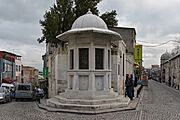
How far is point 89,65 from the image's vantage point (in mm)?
18812

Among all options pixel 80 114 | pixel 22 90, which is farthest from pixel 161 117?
pixel 22 90

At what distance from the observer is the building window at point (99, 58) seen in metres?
19.1

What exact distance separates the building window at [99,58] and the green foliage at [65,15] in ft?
30.4

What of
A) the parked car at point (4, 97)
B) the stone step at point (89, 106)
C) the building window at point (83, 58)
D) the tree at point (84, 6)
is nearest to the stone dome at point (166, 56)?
the tree at point (84, 6)

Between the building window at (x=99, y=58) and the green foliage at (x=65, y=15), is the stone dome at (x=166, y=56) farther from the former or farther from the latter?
the building window at (x=99, y=58)

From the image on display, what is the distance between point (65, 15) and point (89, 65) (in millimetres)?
10837

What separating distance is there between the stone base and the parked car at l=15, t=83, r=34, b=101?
11.4m

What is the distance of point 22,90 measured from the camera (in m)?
30.9

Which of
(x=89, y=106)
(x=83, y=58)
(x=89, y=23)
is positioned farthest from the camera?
(x=89, y=23)

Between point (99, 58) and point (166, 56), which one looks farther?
point (166, 56)

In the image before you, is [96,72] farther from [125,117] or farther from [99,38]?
[125,117]

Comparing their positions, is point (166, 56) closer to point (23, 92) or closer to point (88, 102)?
point (23, 92)

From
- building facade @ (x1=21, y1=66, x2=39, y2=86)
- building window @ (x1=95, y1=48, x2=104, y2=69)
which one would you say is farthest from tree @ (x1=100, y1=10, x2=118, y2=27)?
building facade @ (x1=21, y1=66, x2=39, y2=86)

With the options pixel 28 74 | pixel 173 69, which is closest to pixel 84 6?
pixel 173 69
